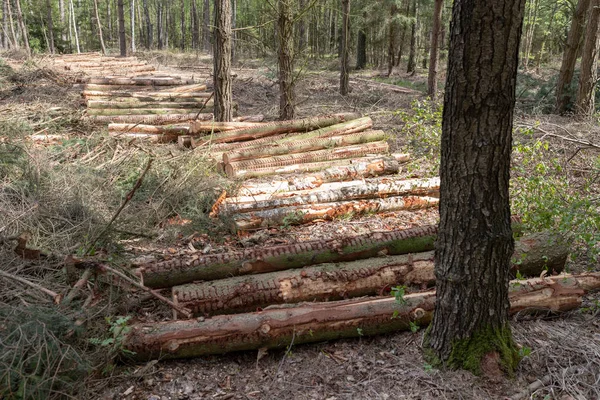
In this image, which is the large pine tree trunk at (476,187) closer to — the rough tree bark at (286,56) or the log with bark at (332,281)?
the log with bark at (332,281)

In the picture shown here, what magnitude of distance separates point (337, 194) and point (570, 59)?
9197 millimetres

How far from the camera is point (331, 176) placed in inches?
274

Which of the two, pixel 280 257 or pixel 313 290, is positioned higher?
pixel 280 257

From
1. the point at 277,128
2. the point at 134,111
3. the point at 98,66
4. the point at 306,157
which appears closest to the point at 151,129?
the point at 134,111

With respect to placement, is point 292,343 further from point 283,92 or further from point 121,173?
point 283,92

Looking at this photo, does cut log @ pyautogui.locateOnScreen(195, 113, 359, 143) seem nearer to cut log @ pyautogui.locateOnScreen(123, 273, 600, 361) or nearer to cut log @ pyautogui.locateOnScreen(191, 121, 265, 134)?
cut log @ pyautogui.locateOnScreen(191, 121, 265, 134)

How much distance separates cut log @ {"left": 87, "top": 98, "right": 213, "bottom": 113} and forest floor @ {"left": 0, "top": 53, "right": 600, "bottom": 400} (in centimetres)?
128

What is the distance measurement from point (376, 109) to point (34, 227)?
981 centimetres

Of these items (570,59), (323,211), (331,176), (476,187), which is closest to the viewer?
(476,187)

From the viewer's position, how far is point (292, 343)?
3.34 metres

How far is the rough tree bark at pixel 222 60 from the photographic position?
27.8 ft

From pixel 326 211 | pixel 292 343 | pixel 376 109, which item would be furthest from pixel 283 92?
pixel 292 343

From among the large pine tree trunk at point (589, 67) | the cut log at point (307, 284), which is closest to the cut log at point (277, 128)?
the cut log at point (307, 284)

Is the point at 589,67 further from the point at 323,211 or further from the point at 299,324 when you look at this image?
the point at 299,324
